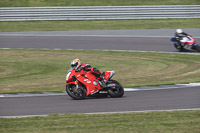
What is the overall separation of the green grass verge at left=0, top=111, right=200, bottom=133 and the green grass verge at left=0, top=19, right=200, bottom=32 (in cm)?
2247

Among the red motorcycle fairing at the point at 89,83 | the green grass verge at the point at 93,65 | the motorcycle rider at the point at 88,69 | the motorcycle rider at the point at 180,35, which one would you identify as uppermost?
the motorcycle rider at the point at 180,35

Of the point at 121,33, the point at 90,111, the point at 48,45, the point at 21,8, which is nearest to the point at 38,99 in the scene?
the point at 90,111

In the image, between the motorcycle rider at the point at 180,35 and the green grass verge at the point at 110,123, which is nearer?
the green grass verge at the point at 110,123

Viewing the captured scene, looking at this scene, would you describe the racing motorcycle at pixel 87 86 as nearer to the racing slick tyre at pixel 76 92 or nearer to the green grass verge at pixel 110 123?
the racing slick tyre at pixel 76 92

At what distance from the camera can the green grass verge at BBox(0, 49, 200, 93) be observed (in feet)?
52.0

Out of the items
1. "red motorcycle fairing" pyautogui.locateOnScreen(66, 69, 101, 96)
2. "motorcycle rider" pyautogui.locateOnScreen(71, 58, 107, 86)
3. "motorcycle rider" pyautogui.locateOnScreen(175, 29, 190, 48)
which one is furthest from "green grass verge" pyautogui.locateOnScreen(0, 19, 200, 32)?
"red motorcycle fairing" pyautogui.locateOnScreen(66, 69, 101, 96)

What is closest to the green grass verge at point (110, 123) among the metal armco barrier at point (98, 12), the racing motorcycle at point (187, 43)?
the racing motorcycle at point (187, 43)

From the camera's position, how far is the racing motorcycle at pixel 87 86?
42.1 ft

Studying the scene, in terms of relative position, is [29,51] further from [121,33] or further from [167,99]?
[167,99]

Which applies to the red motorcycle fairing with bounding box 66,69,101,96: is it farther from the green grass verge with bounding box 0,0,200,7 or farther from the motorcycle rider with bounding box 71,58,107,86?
the green grass verge with bounding box 0,0,200,7

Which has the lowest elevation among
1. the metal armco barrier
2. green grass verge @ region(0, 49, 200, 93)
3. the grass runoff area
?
green grass verge @ region(0, 49, 200, 93)

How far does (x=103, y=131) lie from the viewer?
837cm

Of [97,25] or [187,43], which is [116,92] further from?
[97,25]

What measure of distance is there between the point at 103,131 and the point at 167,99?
428cm
